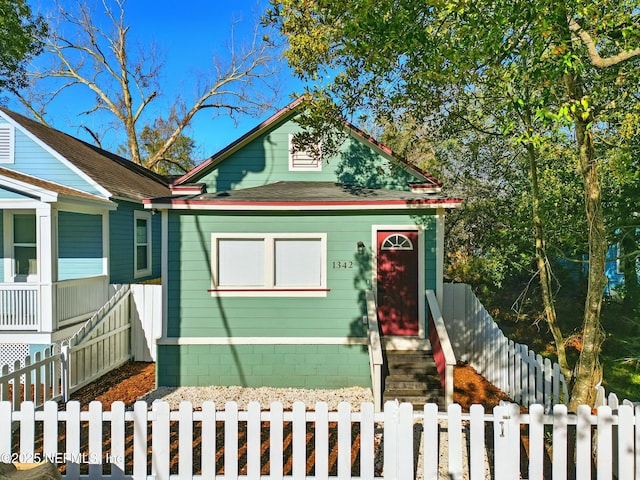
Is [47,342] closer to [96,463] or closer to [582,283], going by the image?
[96,463]

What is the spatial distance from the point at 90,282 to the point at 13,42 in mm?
7927

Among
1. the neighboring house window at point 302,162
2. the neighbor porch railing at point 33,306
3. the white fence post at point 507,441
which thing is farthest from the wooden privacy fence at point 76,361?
the white fence post at point 507,441

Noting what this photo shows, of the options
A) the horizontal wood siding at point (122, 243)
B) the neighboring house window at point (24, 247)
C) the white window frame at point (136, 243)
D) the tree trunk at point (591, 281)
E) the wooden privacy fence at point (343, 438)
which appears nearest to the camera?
the wooden privacy fence at point (343, 438)

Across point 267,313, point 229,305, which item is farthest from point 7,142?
point 267,313

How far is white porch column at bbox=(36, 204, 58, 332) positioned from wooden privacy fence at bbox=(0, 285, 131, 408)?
66cm

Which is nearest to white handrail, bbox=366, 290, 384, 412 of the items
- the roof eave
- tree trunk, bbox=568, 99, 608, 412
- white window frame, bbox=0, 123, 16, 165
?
the roof eave

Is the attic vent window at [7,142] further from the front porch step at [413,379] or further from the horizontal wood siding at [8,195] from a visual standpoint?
the front porch step at [413,379]

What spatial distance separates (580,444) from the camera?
12.1ft

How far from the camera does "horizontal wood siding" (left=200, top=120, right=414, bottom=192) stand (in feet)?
31.2

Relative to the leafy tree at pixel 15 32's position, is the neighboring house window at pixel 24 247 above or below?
below

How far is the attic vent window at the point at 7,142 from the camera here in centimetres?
1045

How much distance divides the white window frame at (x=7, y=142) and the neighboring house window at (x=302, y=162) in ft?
→ 25.9

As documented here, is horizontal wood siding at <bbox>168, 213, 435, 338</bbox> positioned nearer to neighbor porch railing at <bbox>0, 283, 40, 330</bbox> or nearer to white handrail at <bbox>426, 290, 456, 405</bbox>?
white handrail at <bbox>426, 290, 456, 405</bbox>

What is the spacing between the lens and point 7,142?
412 inches
